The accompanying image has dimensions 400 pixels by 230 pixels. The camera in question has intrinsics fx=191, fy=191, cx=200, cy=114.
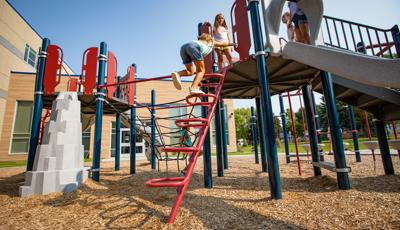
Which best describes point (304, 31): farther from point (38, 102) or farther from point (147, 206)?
point (38, 102)

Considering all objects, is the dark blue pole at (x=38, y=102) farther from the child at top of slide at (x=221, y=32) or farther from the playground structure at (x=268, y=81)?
the child at top of slide at (x=221, y=32)

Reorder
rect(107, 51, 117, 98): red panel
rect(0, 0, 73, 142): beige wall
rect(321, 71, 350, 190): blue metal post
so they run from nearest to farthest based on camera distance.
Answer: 1. rect(321, 71, 350, 190): blue metal post
2. rect(107, 51, 117, 98): red panel
3. rect(0, 0, 73, 142): beige wall

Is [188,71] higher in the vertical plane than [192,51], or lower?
lower

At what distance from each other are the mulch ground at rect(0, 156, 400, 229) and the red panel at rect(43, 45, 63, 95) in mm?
2944

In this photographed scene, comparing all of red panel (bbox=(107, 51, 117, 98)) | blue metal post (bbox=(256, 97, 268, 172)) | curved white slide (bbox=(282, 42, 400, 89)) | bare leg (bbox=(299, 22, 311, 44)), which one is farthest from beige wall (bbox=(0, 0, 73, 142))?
curved white slide (bbox=(282, 42, 400, 89))

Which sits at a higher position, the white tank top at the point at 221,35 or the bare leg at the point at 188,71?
the white tank top at the point at 221,35

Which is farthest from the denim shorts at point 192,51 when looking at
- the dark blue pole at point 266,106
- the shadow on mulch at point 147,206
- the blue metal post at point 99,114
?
the blue metal post at point 99,114

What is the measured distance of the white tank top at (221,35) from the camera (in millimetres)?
4637

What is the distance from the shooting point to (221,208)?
3195 mm

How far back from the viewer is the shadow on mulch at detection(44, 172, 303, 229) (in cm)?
267

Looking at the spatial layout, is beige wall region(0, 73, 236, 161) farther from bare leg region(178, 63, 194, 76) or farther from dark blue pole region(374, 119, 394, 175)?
dark blue pole region(374, 119, 394, 175)

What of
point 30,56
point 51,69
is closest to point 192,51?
point 51,69

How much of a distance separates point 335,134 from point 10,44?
84.5 ft

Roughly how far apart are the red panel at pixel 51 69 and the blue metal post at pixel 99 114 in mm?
1170
